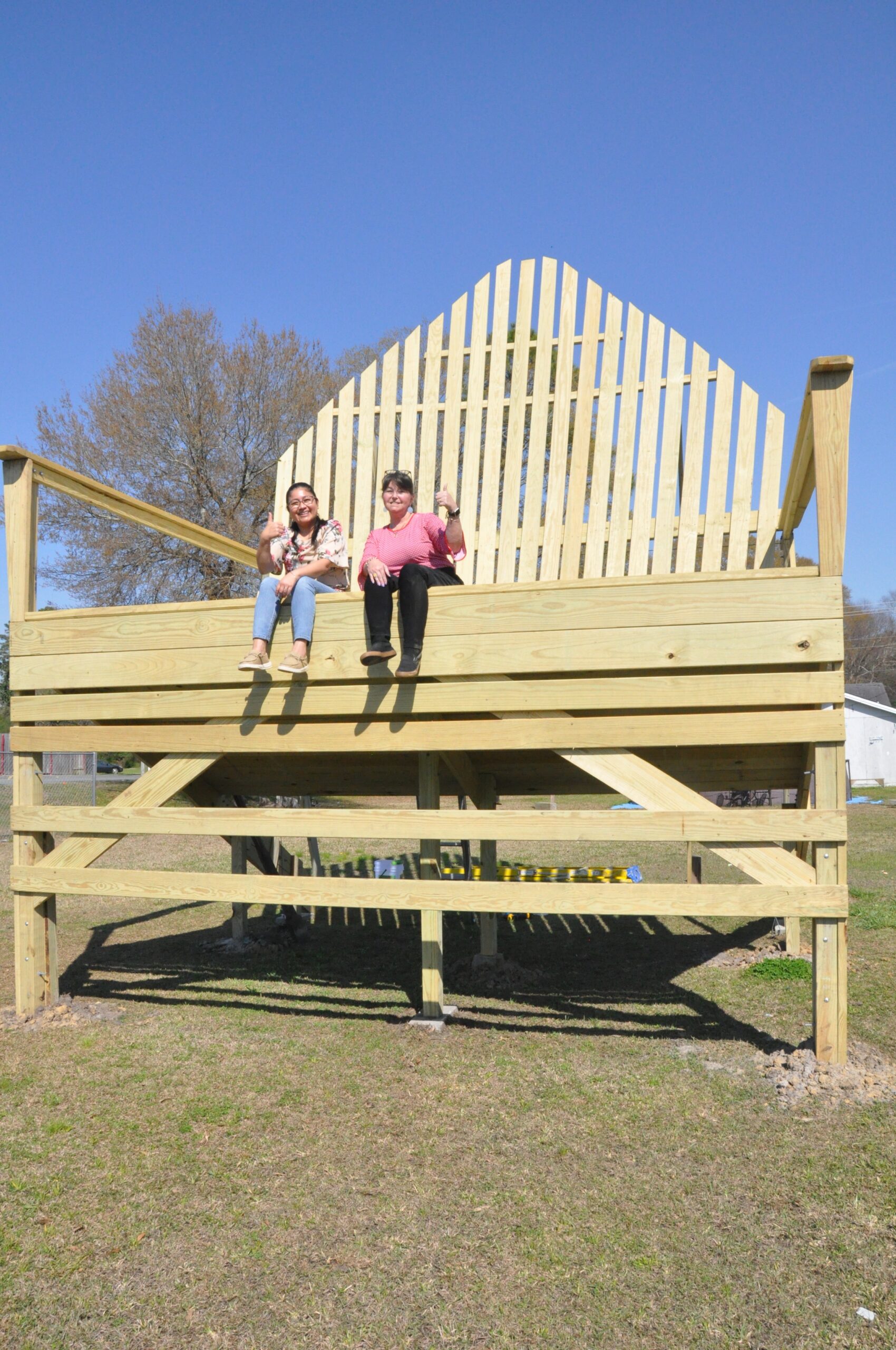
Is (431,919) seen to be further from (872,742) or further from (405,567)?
(872,742)

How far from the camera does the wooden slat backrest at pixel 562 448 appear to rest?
19.8 feet

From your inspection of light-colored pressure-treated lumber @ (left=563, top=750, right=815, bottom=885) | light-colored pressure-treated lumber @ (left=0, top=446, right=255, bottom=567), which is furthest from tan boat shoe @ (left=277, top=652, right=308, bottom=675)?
light-colored pressure-treated lumber @ (left=563, top=750, right=815, bottom=885)

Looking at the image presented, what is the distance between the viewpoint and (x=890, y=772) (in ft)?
119

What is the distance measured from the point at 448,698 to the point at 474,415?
2735mm

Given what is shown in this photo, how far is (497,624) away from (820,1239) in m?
2.99

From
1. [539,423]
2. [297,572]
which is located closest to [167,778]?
[297,572]

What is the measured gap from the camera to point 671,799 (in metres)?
4.80

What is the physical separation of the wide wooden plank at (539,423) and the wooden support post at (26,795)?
321cm

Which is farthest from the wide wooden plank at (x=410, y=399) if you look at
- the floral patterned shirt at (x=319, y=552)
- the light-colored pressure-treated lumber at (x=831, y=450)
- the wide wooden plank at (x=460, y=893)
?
the wide wooden plank at (x=460, y=893)

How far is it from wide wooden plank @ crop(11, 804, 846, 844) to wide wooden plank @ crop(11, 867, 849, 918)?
0.26m

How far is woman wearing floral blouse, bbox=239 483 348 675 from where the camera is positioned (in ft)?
16.8

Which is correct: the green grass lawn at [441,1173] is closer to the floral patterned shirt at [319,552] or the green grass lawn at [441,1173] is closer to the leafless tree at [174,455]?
the floral patterned shirt at [319,552]

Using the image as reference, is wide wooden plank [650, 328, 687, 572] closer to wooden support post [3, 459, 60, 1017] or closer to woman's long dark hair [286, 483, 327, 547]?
woman's long dark hair [286, 483, 327, 547]

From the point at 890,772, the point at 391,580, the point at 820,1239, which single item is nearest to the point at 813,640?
the point at 391,580
